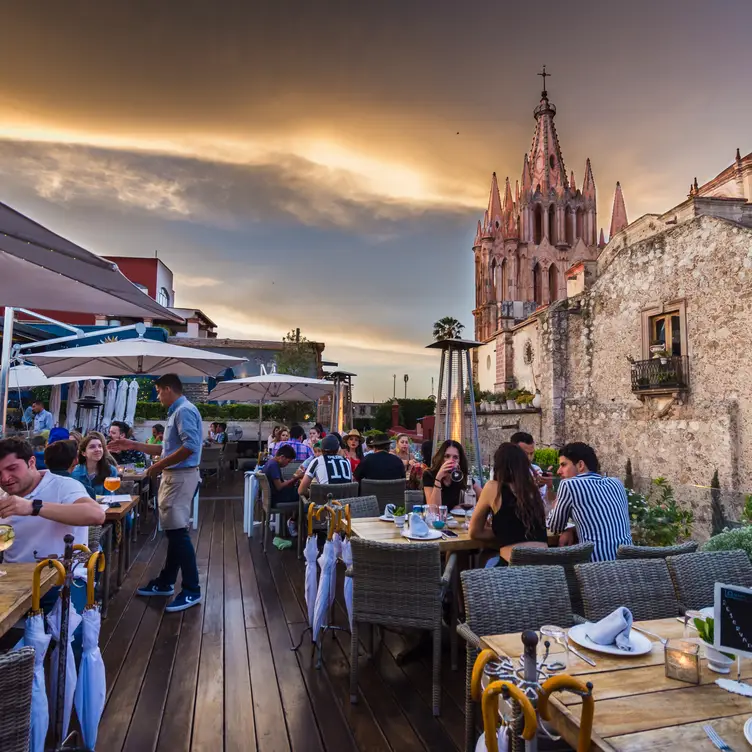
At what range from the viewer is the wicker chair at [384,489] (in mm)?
6430

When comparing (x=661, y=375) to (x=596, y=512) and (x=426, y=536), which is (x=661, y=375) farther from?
(x=426, y=536)

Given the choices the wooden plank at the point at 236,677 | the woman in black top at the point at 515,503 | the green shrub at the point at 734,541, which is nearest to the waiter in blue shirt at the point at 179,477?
the wooden plank at the point at 236,677

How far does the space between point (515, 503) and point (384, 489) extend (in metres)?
2.94

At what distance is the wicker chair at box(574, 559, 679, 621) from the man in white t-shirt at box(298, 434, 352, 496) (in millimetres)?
3834

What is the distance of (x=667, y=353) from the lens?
13633mm

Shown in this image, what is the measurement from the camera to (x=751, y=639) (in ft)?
5.81

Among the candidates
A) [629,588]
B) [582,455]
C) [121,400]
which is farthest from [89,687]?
[121,400]

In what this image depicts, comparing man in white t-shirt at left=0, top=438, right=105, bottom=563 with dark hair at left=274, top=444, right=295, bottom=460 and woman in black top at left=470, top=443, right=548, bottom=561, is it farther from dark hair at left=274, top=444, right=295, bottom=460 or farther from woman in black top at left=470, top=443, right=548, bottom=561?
dark hair at left=274, top=444, right=295, bottom=460

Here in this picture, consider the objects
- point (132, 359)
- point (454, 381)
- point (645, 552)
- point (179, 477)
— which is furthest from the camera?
point (454, 381)

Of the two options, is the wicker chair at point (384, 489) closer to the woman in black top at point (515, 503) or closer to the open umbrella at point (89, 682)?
the woman in black top at point (515, 503)

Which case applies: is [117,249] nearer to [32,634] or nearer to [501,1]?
[501,1]

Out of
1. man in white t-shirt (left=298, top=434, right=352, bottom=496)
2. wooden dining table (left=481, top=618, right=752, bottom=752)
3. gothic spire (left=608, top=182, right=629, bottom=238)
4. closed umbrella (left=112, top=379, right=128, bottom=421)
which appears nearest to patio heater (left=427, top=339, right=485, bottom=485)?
man in white t-shirt (left=298, top=434, right=352, bottom=496)

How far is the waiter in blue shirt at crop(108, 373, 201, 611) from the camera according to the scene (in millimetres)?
4719

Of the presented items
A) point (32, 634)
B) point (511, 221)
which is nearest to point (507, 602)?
point (32, 634)
